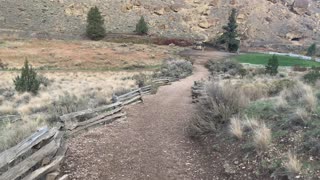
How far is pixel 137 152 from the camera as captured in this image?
8.16m

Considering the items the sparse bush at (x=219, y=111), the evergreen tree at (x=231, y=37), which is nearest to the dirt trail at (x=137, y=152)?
the sparse bush at (x=219, y=111)

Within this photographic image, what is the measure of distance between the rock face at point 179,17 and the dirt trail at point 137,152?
56100 millimetres

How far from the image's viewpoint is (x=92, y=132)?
9.64 meters

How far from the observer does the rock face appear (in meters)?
68.0

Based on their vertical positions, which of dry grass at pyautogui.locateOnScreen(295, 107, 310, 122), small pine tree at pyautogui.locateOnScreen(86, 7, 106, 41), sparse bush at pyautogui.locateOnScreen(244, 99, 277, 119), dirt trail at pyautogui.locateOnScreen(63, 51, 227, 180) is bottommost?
dirt trail at pyautogui.locateOnScreen(63, 51, 227, 180)

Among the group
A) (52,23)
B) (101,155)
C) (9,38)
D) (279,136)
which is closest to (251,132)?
(279,136)

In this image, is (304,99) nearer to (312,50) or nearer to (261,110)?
(261,110)

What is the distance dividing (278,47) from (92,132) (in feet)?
216

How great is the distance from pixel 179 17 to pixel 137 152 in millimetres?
70633

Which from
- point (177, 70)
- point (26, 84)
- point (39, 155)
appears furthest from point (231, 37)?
point (39, 155)

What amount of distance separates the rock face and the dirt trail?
56.1m

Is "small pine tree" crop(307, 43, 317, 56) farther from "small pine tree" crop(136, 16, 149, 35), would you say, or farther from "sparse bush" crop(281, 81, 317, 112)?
"sparse bush" crop(281, 81, 317, 112)

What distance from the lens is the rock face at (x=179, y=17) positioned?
68.0m

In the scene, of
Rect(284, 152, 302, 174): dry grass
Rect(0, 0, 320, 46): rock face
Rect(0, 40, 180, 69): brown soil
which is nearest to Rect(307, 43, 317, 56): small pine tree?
Rect(0, 0, 320, 46): rock face
